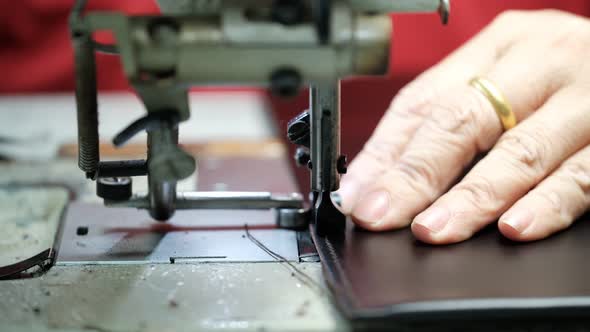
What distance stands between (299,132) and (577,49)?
0.52 metres

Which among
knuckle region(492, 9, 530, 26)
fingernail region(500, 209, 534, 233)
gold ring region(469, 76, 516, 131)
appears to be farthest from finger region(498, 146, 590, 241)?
knuckle region(492, 9, 530, 26)

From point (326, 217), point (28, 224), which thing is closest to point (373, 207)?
point (326, 217)

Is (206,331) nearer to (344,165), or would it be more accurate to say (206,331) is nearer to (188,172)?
(188,172)

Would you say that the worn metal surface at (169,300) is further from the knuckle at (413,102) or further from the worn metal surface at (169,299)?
the knuckle at (413,102)

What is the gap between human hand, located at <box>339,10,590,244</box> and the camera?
931 millimetres

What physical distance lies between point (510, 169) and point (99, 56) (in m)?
1.57

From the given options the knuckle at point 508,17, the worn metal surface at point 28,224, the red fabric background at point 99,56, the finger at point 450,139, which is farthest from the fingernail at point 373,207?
the red fabric background at point 99,56

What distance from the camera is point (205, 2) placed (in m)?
0.74

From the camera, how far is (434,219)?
2.95 ft

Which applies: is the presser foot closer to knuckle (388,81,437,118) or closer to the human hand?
the human hand

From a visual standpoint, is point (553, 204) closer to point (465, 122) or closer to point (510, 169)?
point (510, 169)

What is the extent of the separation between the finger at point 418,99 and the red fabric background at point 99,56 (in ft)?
1.53

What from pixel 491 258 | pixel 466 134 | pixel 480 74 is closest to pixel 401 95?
pixel 480 74

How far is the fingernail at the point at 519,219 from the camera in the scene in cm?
90
